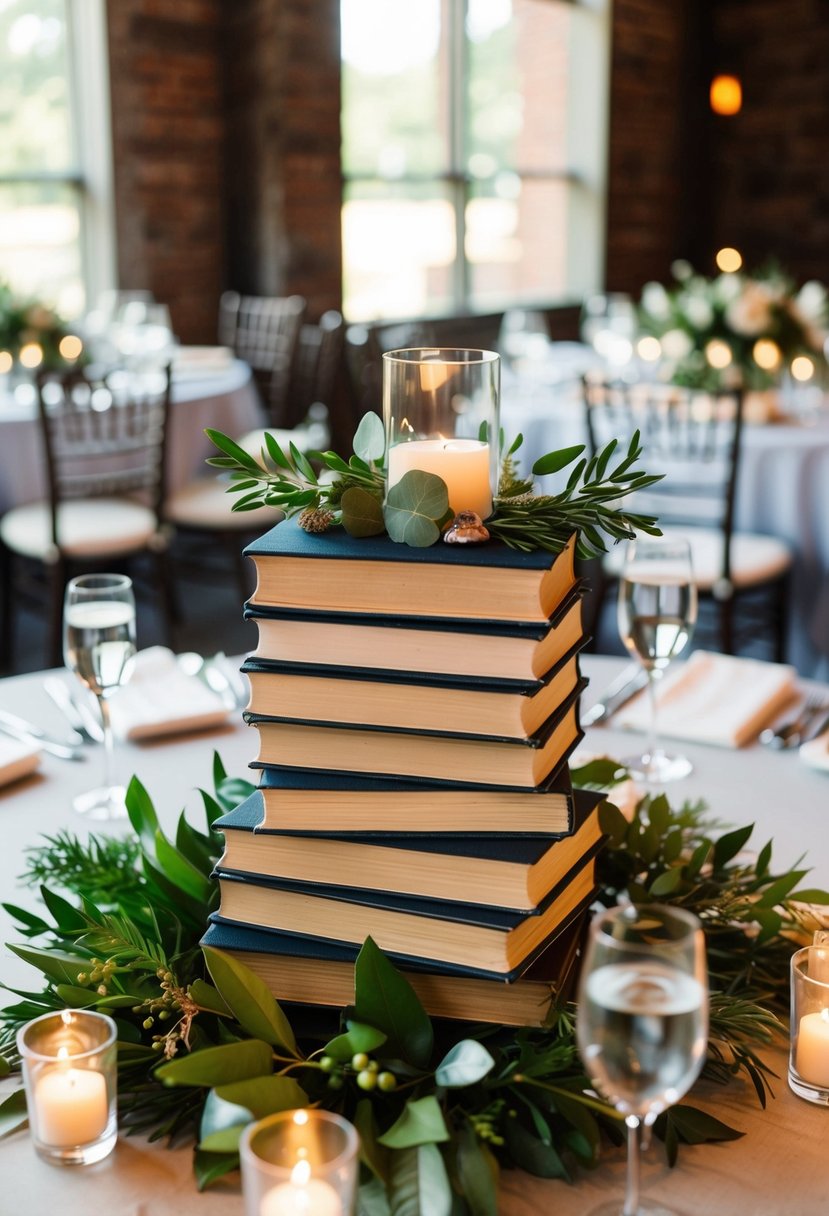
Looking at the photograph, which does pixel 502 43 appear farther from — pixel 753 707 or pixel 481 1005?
pixel 481 1005

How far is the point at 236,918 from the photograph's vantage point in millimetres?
773

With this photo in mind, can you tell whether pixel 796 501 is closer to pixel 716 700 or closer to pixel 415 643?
pixel 716 700

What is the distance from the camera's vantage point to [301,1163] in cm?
54

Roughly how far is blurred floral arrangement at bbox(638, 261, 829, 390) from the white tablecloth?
188 mm

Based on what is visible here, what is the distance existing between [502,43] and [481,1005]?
6.81 metres

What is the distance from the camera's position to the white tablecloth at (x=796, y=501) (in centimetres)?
322

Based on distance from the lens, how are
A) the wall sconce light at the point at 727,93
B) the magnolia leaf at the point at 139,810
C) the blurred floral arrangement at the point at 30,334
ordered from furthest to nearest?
1. the wall sconce light at the point at 727,93
2. the blurred floral arrangement at the point at 30,334
3. the magnolia leaf at the point at 139,810

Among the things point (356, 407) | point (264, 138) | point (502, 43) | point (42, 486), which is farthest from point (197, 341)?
point (502, 43)

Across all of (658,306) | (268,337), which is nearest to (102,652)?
(658,306)

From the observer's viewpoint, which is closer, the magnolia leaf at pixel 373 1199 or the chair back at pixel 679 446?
the magnolia leaf at pixel 373 1199

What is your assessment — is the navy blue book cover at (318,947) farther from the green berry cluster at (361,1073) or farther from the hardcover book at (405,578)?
the hardcover book at (405,578)

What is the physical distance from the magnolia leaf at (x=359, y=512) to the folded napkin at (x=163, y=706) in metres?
0.58

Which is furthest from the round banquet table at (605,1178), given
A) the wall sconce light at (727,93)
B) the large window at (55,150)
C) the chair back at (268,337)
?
the wall sconce light at (727,93)

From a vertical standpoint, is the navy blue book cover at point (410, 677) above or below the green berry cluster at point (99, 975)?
above
